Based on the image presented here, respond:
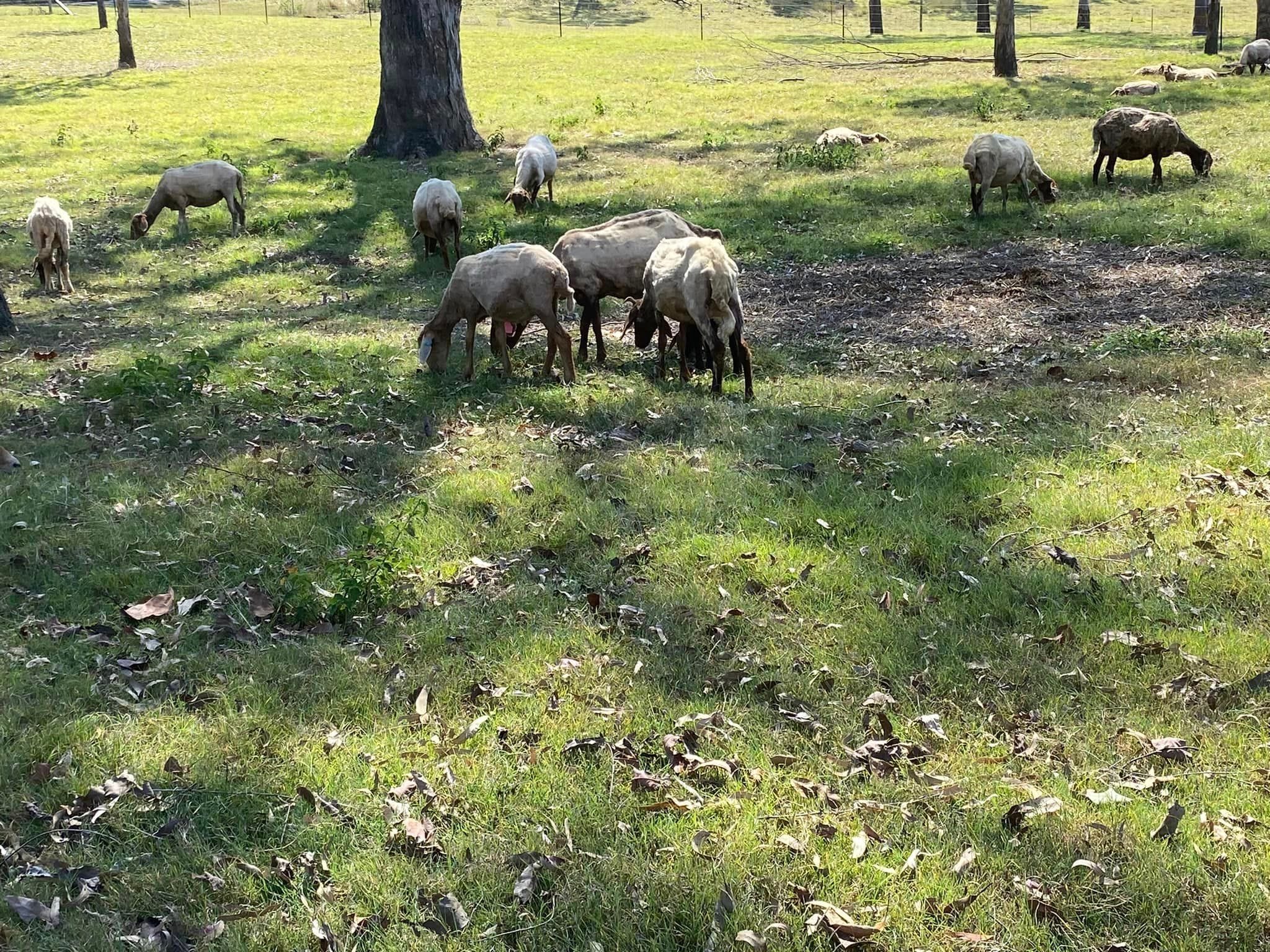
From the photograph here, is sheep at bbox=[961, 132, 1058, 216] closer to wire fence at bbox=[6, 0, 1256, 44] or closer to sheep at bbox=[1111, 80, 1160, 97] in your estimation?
sheep at bbox=[1111, 80, 1160, 97]

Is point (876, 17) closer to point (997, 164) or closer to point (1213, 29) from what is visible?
point (1213, 29)

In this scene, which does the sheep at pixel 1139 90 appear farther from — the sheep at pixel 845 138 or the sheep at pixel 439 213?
the sheep at pixel 439 213

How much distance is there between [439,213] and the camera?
14.5 meters

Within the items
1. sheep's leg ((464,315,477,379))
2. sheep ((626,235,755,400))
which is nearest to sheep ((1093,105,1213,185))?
sheep ((626,235,755,400))

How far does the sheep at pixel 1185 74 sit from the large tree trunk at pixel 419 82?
19.7m

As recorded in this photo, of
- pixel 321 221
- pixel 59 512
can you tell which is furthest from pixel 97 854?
pixel 321 221

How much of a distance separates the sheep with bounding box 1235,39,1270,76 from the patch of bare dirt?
20180 mm

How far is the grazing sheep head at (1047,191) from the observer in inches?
640

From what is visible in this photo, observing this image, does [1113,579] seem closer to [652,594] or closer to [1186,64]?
[652,594]

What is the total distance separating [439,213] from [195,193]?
5246 mm

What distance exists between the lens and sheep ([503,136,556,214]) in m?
17.0

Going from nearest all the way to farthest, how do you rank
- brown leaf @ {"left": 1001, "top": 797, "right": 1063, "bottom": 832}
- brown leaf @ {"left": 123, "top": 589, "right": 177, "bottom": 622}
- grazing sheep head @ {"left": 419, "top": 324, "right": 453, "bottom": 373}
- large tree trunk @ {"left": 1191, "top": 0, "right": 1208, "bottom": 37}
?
brown leaf @ {"left": 1001, "top": 797, "right": 1063, "bottom": 832}, brown leaf @ {"left": 123, "top": 589, "right": 177, "bottom": 622}, grazing sheep head @ {"left": 419, "top": 324, "right": 453, "bottom": 373}, large tree trunk @ {"left": 1191, "top": 0, "right": 1208, "bottom": 37}

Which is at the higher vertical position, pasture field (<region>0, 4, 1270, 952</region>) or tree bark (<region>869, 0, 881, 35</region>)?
tree bark (<region>869, 0, 881, 35</region>)

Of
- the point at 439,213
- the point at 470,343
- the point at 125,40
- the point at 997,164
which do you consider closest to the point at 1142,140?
the point at 997,164
